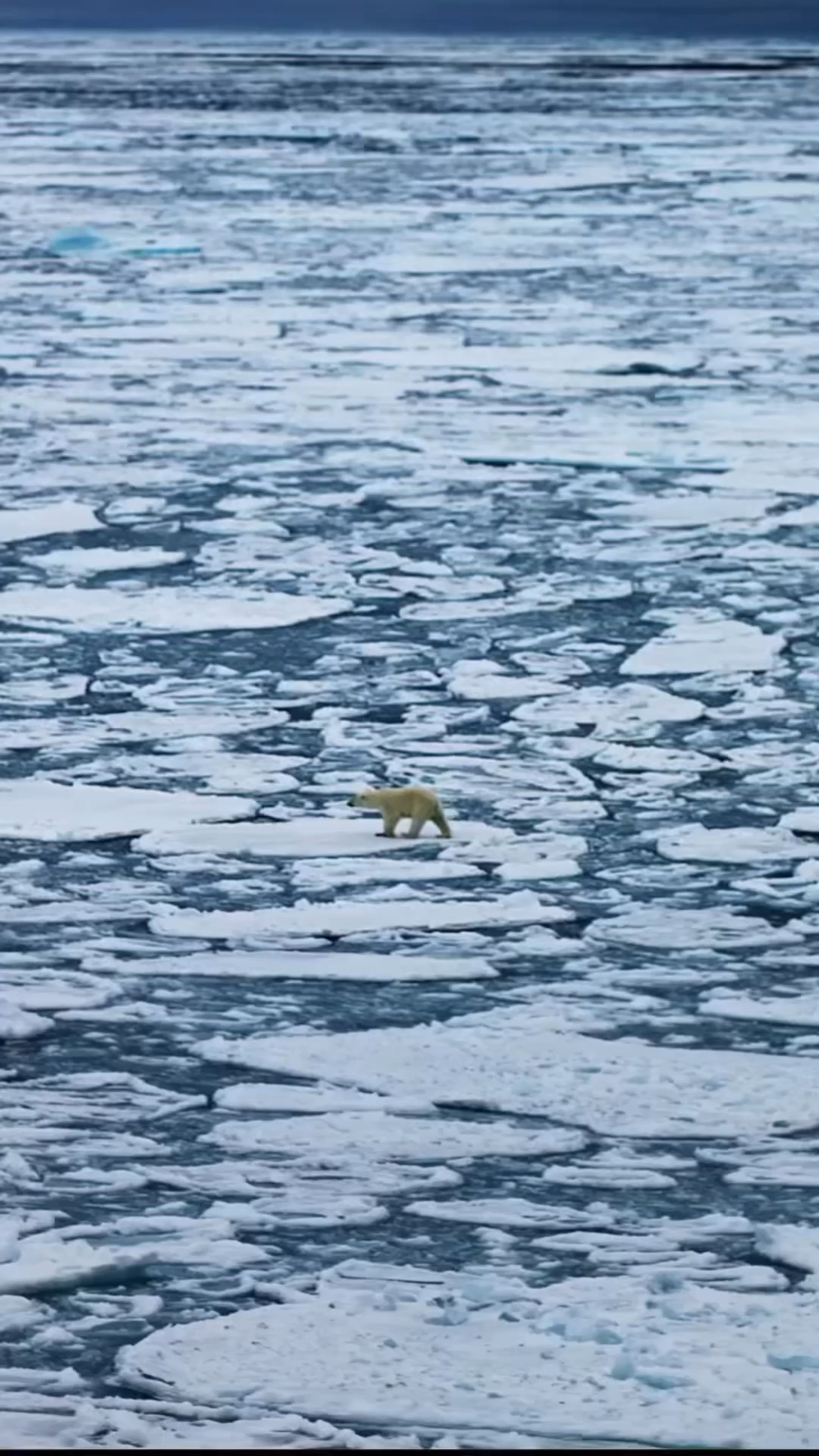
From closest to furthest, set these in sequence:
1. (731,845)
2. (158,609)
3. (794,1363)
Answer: (794,1363) → (731,845) → (158,609)

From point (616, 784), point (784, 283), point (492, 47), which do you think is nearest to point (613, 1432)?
point (616, 784)

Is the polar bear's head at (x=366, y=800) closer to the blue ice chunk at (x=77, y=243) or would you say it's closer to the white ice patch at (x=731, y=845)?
the white ice patch at (x=731, y=845)

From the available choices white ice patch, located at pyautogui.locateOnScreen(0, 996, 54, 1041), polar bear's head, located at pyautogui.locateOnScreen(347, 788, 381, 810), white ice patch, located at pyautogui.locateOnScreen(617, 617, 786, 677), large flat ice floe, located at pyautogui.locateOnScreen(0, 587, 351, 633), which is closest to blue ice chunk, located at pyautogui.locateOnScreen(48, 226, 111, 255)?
large flat ice floe, located at pyautogui.locateOnScreen(0, 587, 351, 633)

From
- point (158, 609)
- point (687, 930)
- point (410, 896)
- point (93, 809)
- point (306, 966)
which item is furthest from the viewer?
point (158, 609)

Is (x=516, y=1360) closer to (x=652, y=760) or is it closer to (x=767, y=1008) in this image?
(x=767, y=1008)

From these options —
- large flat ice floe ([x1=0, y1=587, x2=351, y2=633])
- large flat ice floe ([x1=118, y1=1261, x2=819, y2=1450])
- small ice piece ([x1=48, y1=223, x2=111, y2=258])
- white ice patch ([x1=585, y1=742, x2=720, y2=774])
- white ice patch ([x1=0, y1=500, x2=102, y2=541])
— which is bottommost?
small ice piece ([x1=48, y1=223, x2=111, y2=258])

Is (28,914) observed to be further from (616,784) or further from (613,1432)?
(613,1432)

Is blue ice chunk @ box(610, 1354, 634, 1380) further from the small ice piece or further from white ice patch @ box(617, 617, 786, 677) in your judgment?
the small ice piece

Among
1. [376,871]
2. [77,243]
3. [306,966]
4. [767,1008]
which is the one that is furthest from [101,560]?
[77,243]
